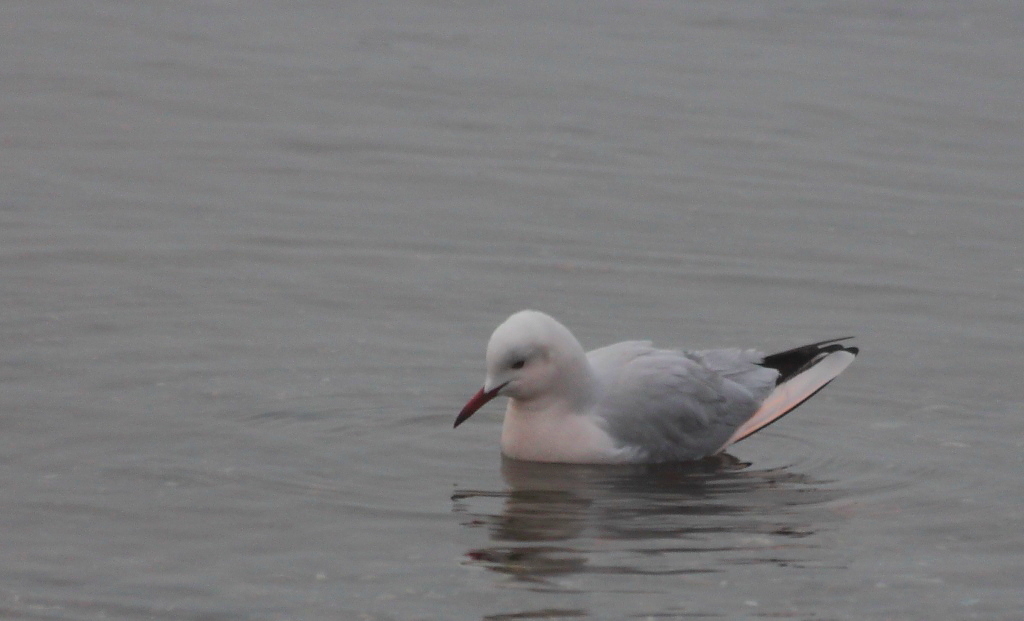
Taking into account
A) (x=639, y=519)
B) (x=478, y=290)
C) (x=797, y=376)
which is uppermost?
(x=478, y=290)

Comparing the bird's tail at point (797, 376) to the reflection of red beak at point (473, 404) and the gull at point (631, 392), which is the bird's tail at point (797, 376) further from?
the reflection of red beak at point (473, 404)

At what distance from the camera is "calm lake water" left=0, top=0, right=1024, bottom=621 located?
825 centimetres

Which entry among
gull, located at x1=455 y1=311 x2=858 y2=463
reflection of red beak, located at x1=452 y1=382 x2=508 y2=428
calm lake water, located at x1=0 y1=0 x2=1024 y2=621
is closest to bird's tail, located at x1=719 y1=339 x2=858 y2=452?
gull, located at x1=455 y1=311 x2=858 y2=463

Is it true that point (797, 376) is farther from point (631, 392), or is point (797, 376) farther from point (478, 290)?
point (478, 290)

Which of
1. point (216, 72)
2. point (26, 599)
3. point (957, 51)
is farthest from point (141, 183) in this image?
point (957, 51)

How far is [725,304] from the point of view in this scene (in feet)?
39.6

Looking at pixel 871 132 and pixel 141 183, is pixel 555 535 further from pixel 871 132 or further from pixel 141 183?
pixel 871 132

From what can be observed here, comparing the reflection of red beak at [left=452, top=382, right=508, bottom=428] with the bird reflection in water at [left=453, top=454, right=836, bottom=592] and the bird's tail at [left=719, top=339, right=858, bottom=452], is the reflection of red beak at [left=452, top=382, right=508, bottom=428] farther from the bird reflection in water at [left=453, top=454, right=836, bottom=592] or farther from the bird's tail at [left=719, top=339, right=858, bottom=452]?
the bird's tail at [left=719, top=339, right=858, bottom=452]

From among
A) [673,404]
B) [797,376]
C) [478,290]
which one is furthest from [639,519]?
[478,290]

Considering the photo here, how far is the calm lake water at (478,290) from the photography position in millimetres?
8250

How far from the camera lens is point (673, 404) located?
9938 mm

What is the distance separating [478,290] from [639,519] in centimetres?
348

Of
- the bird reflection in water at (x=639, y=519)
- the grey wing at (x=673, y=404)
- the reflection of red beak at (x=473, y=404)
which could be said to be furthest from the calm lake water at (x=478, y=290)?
the reflection of red beak at (x=473, y=404)

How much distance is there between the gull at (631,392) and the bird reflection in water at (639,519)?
113 mm
